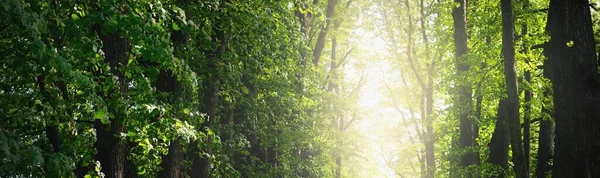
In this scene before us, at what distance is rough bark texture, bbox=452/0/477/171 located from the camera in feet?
58.3

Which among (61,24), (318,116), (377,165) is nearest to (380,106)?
(377,165)

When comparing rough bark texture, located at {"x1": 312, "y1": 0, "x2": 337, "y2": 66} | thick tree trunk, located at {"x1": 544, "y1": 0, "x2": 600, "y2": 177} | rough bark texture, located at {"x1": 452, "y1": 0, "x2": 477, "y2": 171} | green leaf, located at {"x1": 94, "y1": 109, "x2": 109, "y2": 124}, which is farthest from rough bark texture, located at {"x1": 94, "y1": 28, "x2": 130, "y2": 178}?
rough bark texture, located at {"x1": 312, "y1": 0, "x2": 337, "y2": 66}

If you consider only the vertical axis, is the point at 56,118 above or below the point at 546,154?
below

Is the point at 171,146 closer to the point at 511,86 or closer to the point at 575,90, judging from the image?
the point at 511,86

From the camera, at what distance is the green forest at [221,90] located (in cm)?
666

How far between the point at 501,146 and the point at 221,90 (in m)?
8.26

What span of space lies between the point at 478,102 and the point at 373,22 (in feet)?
51.5

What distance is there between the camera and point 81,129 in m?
9.40

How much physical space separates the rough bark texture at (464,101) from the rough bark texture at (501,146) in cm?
63

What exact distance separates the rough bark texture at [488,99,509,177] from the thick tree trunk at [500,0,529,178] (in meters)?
3.39

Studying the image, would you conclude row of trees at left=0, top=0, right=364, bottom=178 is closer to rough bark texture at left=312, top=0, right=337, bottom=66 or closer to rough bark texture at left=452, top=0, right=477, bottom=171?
rough bark texture at left=452, top=0, right=477, bottom=171

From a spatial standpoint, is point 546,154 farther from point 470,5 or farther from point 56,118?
point 56,118

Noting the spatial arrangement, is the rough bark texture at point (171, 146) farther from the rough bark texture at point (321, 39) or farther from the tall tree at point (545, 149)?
the rough bark texture at point (321, 39)

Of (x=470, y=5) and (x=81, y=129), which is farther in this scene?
(x=470, y=5)
